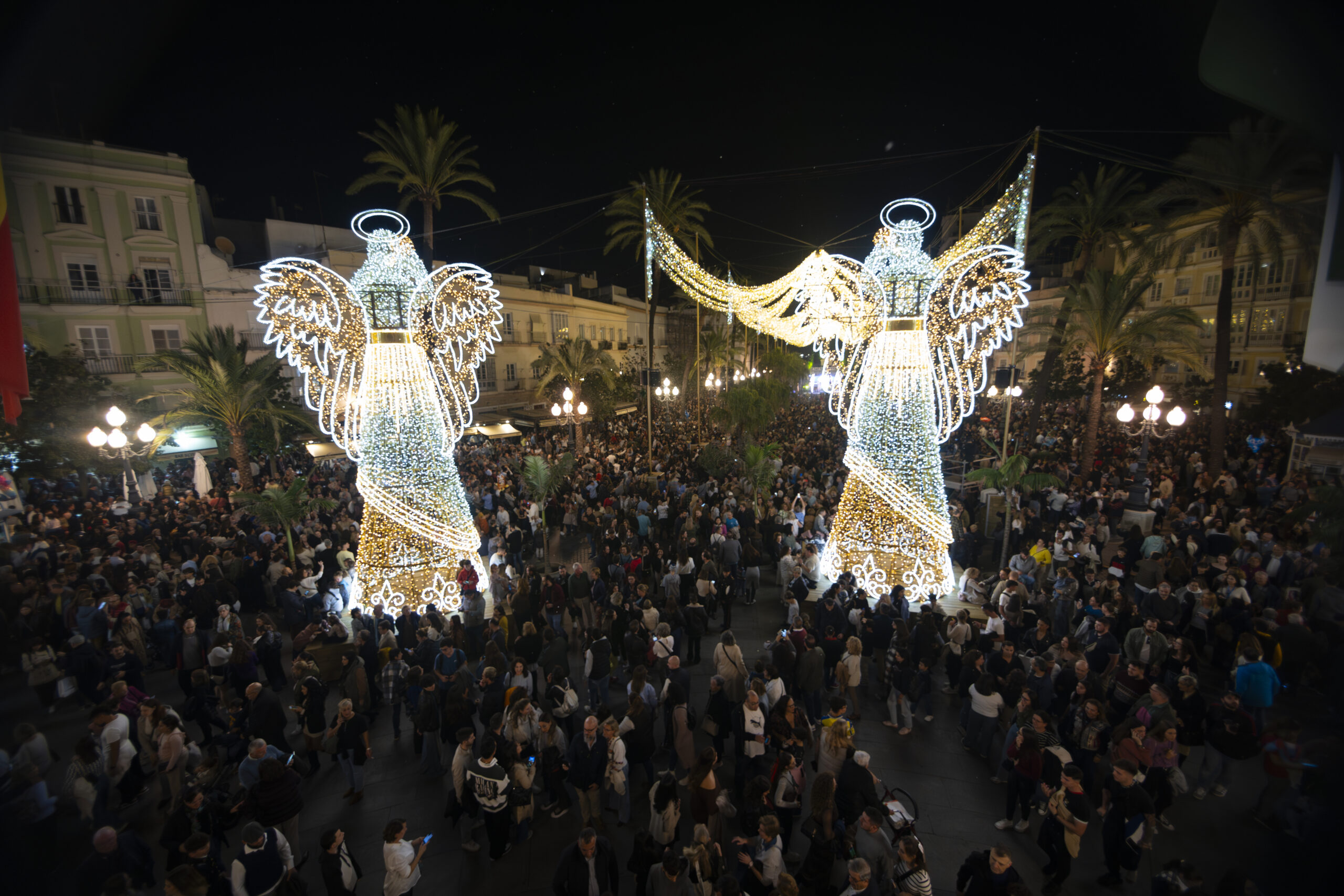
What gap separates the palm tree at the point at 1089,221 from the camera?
17.1 metres

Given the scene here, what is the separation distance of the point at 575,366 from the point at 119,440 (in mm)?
15398

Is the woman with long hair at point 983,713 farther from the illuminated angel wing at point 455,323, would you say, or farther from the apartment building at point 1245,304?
A: the apartment building at point 1245,304

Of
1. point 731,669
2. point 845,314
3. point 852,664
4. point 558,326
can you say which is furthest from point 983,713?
point 558,326

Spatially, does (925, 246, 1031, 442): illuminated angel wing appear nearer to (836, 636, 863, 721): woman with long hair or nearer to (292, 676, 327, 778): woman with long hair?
(836, 636, 863, 721): woman with long hair

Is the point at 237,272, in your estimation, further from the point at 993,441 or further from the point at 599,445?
the point at 993,441

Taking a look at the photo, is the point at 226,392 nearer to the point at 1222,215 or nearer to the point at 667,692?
the point at 667,692

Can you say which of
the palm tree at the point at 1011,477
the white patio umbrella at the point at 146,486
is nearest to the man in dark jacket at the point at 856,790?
the palm tree at the point at 1011,477

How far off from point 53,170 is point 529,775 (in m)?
27.6

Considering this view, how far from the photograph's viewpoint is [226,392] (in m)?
15.0

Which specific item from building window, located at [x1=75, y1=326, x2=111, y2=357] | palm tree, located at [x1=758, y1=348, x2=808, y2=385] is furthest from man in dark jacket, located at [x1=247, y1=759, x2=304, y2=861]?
palm tree, located at [x1=758, y1=348, x2=808, y2=385]

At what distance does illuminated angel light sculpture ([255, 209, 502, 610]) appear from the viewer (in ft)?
30.3

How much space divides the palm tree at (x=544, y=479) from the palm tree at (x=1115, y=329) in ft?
52.0

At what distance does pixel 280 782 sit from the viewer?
4.82m

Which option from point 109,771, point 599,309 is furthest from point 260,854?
point 599,309
